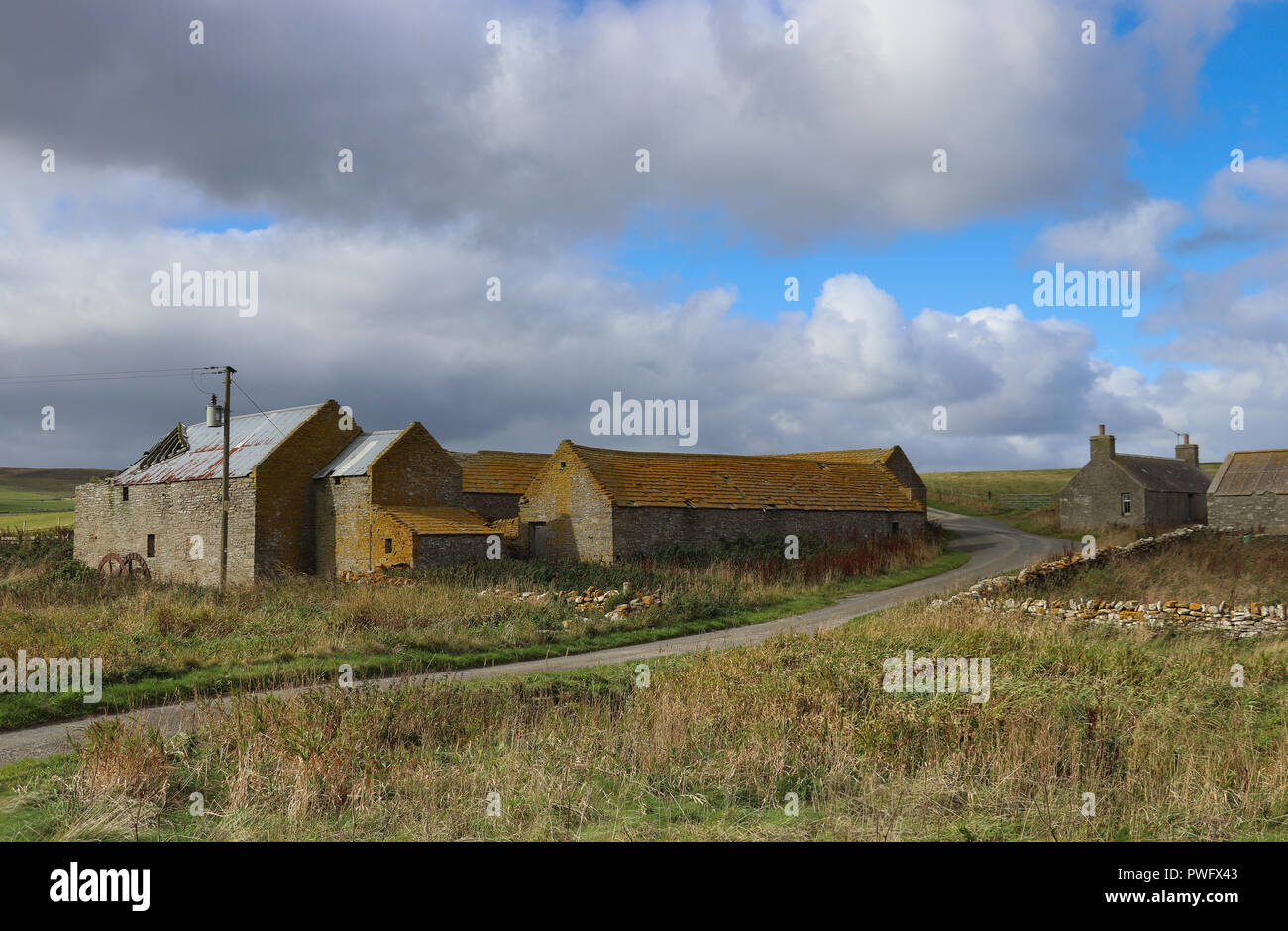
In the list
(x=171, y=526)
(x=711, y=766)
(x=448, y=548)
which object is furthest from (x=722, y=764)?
(x=171, y=526)

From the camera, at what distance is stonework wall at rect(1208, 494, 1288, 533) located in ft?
129

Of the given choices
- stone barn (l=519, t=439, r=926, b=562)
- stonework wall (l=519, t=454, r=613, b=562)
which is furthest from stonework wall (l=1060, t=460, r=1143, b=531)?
stonework wall (l=519, t=454, r=613, b=562)

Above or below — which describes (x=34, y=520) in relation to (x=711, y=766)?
above

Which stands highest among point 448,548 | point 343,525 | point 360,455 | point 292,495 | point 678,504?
point 360,455

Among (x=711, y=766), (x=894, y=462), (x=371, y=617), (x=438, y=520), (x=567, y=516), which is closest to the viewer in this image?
(x=711, y=766)

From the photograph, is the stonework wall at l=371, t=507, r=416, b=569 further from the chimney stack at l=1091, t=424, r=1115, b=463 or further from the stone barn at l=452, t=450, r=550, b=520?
the chimney stack at l=1091, t=424, r=1115, b=463

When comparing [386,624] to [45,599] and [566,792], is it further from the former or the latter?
[566,792]

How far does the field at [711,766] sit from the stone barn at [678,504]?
19.8 m

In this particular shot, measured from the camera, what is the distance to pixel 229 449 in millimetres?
34219

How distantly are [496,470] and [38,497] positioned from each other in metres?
89.6

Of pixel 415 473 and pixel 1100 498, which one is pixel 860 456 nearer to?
pixel 1100 498

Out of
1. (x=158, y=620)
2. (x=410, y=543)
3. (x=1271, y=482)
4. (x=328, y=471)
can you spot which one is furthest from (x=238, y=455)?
(x=1271, y=482)

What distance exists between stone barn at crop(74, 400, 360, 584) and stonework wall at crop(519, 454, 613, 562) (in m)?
9.16
